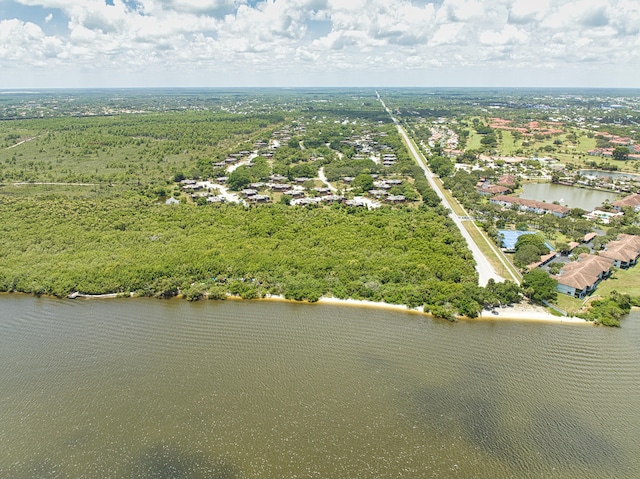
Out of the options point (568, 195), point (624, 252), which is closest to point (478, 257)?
point (624, 252)

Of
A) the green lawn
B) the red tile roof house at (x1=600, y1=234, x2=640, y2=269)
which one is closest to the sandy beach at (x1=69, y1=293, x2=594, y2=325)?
the green lawn

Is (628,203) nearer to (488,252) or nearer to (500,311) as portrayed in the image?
(488,252)

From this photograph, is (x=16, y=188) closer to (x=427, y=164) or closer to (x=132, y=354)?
(x=132, y=354)

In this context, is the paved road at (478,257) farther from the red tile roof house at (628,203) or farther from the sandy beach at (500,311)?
the red tile roof house at (628,203)

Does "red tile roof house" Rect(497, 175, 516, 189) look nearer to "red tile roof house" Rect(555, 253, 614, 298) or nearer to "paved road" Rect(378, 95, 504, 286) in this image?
"paved road" Rect(378, 95, 504, 286)

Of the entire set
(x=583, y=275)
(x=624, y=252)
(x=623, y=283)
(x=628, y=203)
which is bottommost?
(x=623, y=283)
